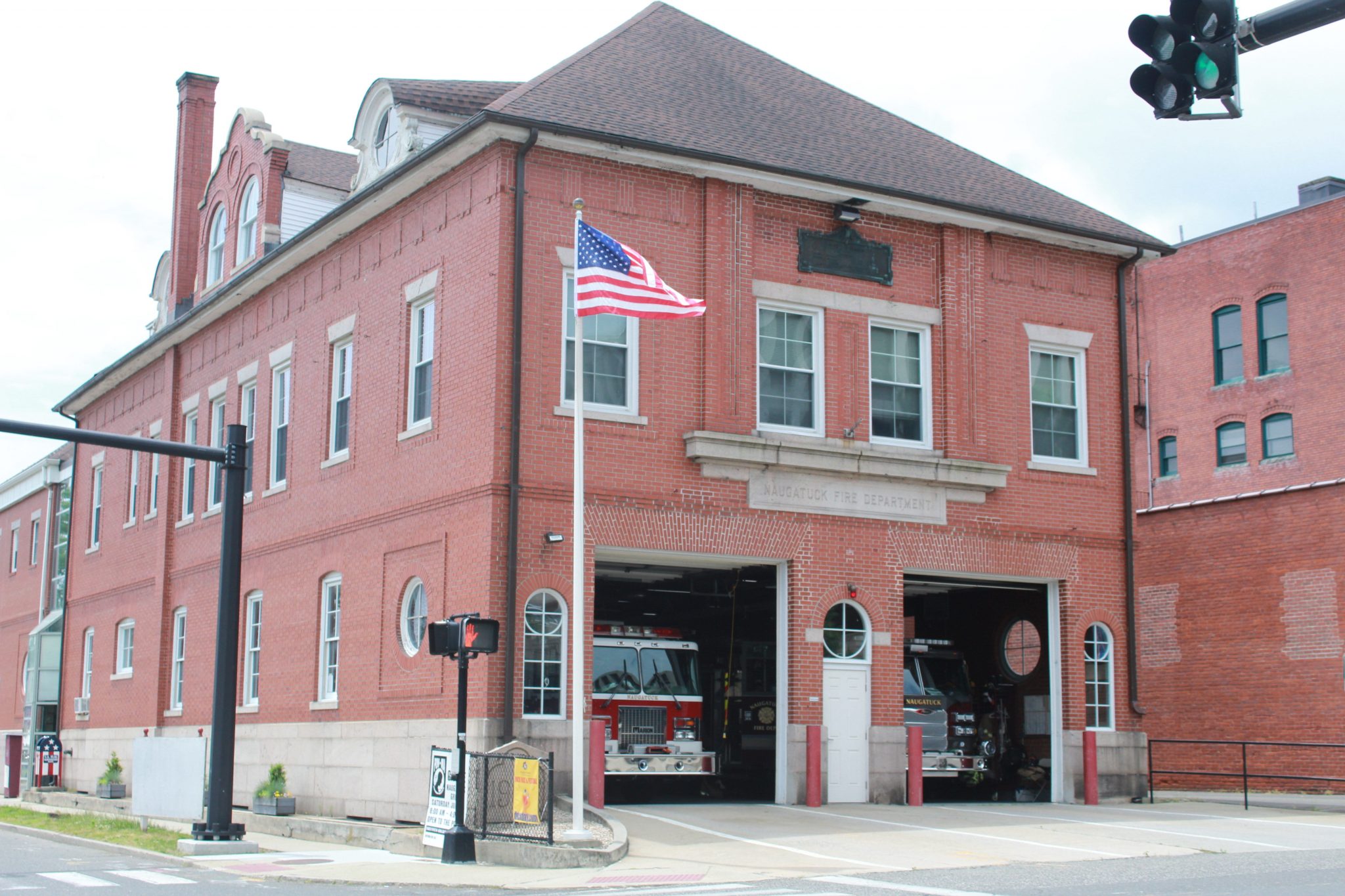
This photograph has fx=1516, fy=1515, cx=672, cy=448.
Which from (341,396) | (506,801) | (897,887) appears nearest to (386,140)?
(341,396)

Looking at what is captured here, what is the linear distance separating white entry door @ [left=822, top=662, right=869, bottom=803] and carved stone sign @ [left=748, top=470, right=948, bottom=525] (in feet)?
7.53

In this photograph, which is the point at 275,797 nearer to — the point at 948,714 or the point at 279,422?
the point at 279,422

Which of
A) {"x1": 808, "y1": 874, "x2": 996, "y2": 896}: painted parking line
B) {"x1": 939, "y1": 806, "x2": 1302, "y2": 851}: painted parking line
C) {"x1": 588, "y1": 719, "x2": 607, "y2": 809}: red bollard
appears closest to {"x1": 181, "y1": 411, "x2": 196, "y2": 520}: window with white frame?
{"x1": 588, "y1": 719, "x2": 607, "y2": 809}: red bollard

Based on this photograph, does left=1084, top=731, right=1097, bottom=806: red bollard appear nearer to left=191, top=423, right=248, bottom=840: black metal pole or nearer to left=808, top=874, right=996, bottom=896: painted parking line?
left=808, top=874, right=996, bottom=896: painted parking line

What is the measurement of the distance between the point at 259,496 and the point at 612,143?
36.0ft

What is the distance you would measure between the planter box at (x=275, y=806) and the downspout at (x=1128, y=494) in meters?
13.5

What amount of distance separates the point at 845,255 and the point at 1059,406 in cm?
475

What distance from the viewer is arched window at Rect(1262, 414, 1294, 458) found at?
43000mm

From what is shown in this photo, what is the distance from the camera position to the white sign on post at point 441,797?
16672 mm

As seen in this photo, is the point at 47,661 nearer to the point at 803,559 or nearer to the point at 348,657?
the point at 348,657

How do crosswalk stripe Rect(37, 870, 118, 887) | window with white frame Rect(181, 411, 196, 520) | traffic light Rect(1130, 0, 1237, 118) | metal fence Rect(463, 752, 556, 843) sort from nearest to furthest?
1. traffic light Rect(1130, 0, 1237, 118)
2. crosswalk stripe Rect(37, 870, 118, 887)
3. metal fence Rect(463, 752, 556, 843)
4. window with white frame Rect(181, 411, 196, 520)

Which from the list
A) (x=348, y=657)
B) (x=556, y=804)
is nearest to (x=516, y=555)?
(x=556, y=804)

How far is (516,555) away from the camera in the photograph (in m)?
19.6

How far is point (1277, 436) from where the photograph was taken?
1705 inches
